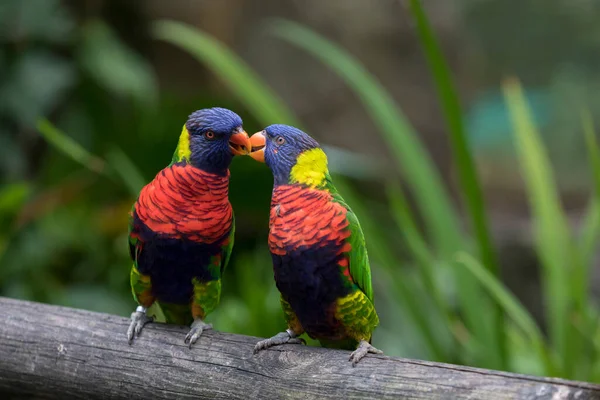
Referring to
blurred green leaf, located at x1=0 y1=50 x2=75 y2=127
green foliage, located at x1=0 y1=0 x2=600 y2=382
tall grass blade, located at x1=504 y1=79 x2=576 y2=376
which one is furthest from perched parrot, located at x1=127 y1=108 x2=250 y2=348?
blurred green leaf, located at x1=0 y1=50 x2=75 y2=127

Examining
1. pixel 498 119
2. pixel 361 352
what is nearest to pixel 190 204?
pixel 361 352

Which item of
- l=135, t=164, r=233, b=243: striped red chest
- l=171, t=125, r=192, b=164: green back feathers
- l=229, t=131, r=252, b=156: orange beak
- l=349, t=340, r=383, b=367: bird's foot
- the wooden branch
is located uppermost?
l=229, t=131, r=252, b=156: orange beak

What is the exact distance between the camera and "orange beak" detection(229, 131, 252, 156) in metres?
1.25

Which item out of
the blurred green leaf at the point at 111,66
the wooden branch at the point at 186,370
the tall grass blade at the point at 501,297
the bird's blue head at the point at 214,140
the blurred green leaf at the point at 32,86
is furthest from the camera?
the blurred green leaf at the point at 111,66

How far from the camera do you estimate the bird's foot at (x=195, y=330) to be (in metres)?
1.34

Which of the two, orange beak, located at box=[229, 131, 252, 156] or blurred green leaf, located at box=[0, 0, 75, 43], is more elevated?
blurred green leaf, located at box=[0, 0, 75, 43]

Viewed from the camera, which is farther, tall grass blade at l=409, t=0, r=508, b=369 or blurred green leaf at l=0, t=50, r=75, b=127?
blurred green leaf at l=0, t=50, r=75, b=127

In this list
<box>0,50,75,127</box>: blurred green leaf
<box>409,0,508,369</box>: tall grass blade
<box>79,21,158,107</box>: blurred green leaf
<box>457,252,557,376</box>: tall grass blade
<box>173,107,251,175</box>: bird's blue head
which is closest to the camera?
<box>173,107,251,175</box>: bird's blue head

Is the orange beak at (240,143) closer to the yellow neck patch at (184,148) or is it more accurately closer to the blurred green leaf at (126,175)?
the yellow neck patch at (184,148)

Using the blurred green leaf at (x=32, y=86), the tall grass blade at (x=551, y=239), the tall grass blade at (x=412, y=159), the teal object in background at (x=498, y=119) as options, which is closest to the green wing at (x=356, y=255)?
the tall grass blade at (x=412, y=159)

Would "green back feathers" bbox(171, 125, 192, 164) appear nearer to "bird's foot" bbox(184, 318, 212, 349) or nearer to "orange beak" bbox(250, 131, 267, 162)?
"orange beak" bbox(250, 131, 267, 162)

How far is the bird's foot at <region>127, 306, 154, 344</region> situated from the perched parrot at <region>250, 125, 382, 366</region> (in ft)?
1.04

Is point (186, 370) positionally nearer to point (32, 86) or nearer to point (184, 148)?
point (184, 148)

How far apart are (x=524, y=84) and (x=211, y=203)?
5.81 metres
